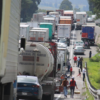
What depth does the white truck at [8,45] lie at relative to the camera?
8367 mm

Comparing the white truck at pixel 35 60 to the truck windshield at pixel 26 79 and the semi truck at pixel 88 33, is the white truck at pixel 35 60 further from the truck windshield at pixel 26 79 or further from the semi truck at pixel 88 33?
the semi truck at pixel 88 33

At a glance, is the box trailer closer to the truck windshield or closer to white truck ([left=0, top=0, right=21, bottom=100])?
the truck windshield

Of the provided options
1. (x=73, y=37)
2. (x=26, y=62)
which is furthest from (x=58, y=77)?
(x=73, y=37)

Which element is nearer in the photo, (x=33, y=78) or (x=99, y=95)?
(x=99, y=95)

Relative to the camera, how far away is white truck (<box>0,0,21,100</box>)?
8367 millimetres

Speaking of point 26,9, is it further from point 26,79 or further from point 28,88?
point 28,88

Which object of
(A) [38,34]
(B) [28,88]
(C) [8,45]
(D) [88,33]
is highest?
(D) [88,33]

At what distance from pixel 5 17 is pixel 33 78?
850cm

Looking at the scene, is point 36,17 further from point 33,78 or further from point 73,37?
point 33,78

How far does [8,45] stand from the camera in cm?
941

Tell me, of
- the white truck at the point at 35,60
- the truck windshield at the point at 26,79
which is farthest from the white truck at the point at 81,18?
the truck windshield at the point at 26,79

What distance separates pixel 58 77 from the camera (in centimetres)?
2458

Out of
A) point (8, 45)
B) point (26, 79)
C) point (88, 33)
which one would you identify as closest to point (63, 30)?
point (88, 33)

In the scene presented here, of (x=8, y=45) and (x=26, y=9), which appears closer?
(x=8, y=45)
